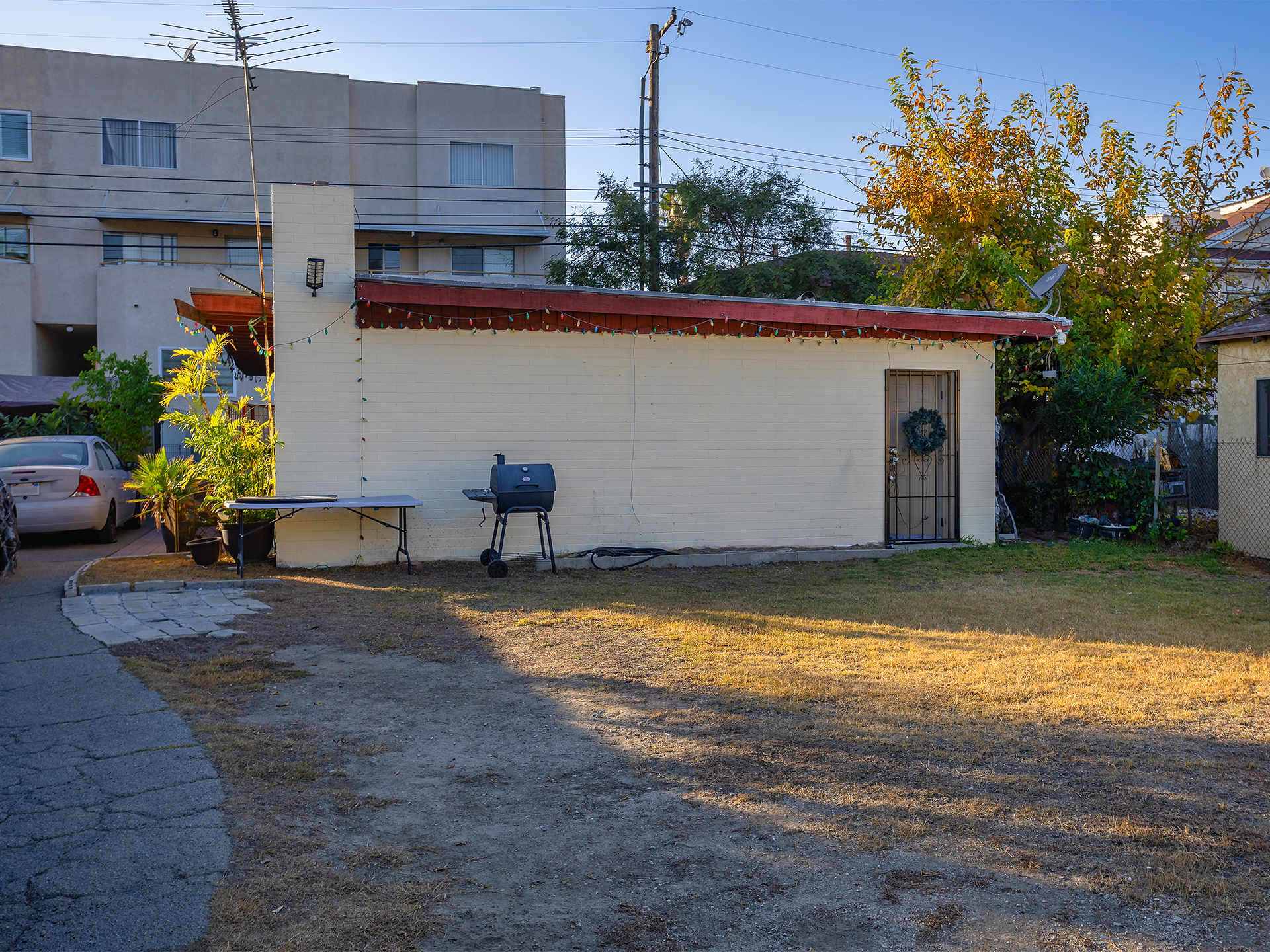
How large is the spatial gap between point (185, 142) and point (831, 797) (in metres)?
26.3

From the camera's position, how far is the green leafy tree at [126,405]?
56.7 feet

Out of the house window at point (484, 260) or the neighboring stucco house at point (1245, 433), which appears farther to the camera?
the house window at point (484, 260)

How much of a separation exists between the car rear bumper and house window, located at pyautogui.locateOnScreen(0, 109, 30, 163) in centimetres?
1671

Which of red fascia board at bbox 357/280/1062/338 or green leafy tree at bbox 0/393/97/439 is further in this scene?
green leafy tree at bbox 0/393/97/439

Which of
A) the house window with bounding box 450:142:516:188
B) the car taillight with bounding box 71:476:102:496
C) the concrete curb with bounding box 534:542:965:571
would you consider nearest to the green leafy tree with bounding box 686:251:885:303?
the house window with bounding box 450:142:516:188

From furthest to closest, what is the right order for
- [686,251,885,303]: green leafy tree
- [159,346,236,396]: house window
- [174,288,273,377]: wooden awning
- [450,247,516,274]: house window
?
[450,247,516,274]: house window < [159,346,236,396]: house window < [686,251,885,303]: green leafy tree < [174,288,273,377]: wooden awning

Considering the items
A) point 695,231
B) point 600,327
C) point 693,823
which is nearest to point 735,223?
point 695,231

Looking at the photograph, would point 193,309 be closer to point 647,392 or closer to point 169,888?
point 647,392

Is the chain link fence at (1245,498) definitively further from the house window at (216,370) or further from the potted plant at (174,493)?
the house window at (216,370)

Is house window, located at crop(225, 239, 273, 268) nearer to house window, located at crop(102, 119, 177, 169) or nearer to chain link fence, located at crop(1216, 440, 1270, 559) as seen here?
house window, located at crop(102, 119, 177, 169)

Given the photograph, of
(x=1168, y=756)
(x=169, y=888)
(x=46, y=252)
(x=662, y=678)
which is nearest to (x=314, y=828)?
(x=169, y=888)

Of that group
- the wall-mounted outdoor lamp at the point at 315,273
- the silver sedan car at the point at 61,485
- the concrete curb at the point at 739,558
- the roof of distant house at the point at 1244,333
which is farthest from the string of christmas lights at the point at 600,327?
the silver sedan car at the point at 61,485

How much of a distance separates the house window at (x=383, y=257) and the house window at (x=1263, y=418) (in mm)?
21305

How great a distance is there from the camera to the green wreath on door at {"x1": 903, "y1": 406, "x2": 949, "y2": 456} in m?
11.7
